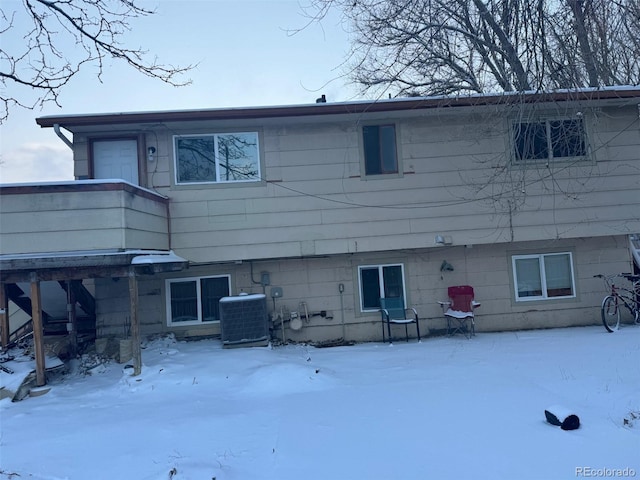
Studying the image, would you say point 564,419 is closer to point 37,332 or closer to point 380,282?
point 380,282

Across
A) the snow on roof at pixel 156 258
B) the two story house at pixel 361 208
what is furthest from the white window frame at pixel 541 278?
the snow on roof at pixel 156 258

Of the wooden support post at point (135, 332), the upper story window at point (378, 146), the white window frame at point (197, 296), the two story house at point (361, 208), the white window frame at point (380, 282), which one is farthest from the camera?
the white window frame at point (380, 282)

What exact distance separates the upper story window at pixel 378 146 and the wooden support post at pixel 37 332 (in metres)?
6.35

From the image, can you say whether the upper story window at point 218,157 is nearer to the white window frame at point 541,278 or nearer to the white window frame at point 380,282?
the white window frame at point 380,282

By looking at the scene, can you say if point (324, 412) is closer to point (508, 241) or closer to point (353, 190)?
point (353, 190)

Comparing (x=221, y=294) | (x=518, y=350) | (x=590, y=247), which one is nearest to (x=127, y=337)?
(x=221, y=294)

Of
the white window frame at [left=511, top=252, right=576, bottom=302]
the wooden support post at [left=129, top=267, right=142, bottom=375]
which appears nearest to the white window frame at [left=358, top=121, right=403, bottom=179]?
the white window frame at [left=511, top=252, right=576, bottom=302]

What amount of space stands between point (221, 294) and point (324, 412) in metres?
4.98

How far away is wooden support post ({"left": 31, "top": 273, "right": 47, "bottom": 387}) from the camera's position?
22.1 ft

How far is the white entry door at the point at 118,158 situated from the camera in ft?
29.6

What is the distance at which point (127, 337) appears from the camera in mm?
8758

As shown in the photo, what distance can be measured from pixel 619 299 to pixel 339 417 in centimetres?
764

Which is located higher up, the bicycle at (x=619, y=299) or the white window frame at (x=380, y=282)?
the white window frame at (x=380, y=282)

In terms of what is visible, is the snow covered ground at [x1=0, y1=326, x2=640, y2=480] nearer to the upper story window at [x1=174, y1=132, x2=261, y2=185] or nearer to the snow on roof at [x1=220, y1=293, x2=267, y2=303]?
the snow on roof at [x1=220, y1=293, x2=267, y2=303]
